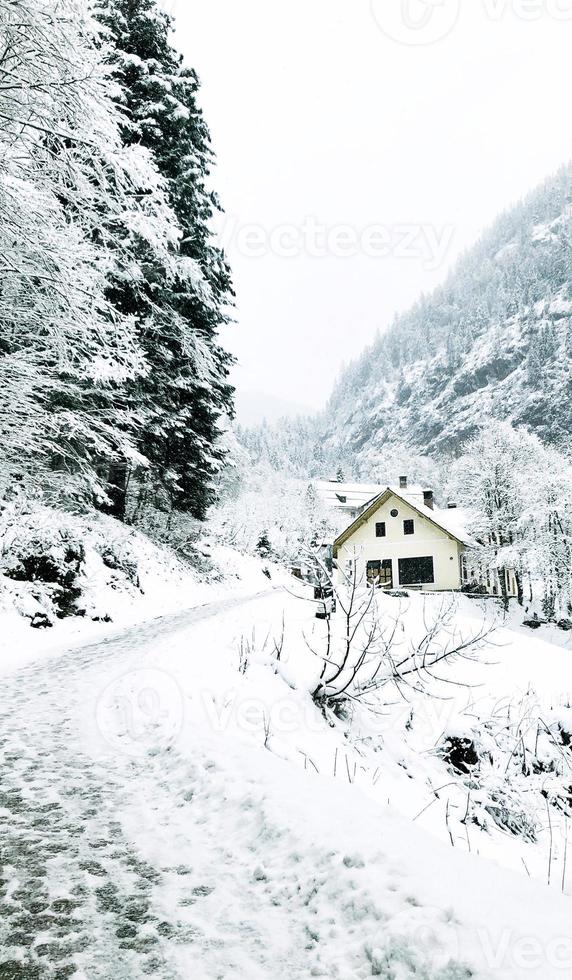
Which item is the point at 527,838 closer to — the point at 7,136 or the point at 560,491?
the point at 7,136

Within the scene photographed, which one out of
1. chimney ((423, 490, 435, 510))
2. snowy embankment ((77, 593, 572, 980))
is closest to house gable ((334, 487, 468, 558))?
chimney ((423, 490, 435, 510))

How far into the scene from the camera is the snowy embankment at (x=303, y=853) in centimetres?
210

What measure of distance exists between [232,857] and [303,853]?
1.50 ft

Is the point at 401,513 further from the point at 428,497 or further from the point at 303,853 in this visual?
the point at 303,853

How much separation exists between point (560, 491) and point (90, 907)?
33.1 metres

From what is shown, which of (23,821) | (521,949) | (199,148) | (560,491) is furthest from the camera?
(560,491)

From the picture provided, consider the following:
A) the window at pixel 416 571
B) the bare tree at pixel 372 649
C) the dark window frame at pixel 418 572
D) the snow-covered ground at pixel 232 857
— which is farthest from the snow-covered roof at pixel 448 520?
the snow-covered ground at pixel 232 857

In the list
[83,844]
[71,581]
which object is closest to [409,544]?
[71,581]

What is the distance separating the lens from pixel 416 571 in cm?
3716

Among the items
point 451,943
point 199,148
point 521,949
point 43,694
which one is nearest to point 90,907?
point 451,943

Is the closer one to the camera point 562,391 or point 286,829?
point 286,829

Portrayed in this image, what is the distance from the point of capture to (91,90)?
7.09 m

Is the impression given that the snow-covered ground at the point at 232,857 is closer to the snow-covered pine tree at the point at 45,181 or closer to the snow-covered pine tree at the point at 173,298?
the snow-covered pine tree at the point at 45,181

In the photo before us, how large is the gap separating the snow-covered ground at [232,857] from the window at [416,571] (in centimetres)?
3095
